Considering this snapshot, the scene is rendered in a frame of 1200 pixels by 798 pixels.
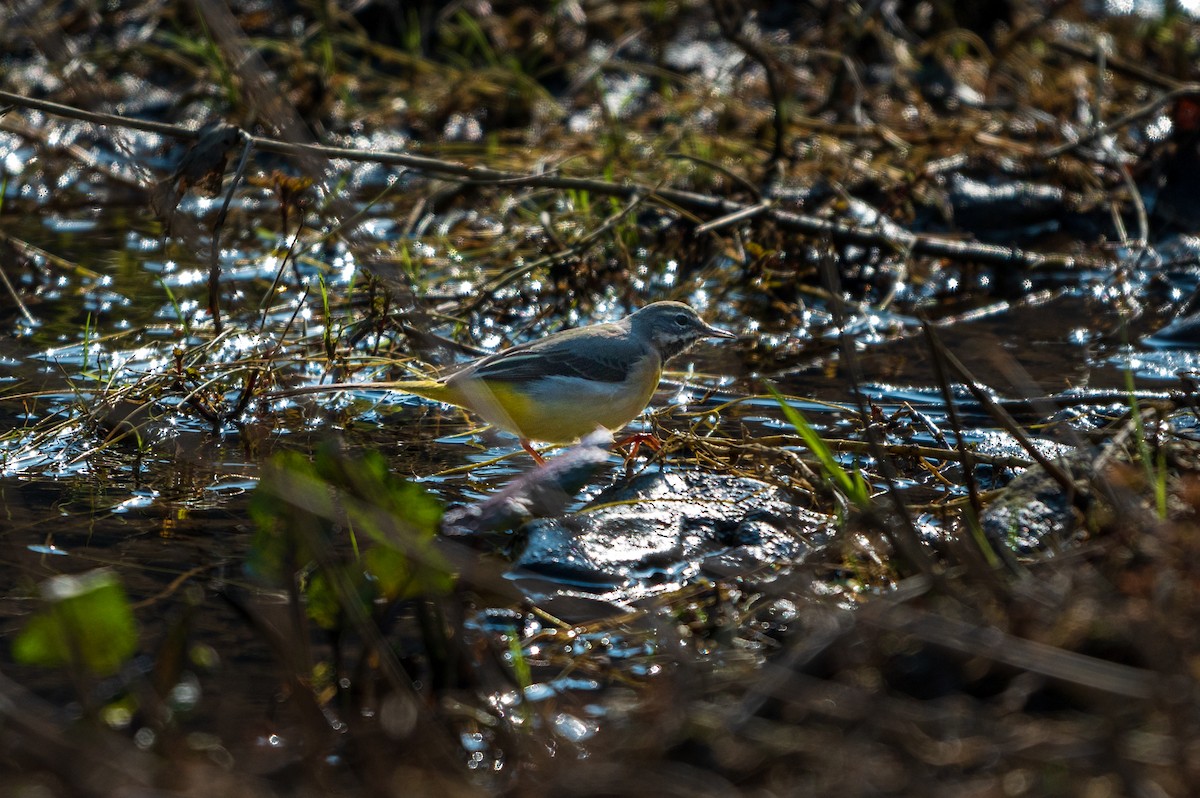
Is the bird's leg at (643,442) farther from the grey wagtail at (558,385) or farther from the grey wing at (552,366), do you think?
the grey wing at (552,366)

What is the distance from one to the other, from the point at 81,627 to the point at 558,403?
303cm

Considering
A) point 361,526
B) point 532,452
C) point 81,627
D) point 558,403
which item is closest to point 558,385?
point 558,403

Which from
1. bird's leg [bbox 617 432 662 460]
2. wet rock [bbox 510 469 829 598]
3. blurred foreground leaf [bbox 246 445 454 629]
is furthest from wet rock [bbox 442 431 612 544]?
bird's leg [bbox 617 432 662 460]

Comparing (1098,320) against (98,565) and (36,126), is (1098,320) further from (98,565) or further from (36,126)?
(36,126)

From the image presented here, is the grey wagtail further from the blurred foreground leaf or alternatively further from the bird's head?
the blurred foreground leaf

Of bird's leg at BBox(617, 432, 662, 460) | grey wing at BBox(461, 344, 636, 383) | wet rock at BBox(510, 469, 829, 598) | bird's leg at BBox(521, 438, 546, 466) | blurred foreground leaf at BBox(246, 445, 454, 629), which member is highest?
blurred foreground leaf at BBox(246, 445, 454, 629)

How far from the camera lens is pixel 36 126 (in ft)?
36.1

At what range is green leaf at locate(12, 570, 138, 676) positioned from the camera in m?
3.01

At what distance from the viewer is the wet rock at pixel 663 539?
4770 mm

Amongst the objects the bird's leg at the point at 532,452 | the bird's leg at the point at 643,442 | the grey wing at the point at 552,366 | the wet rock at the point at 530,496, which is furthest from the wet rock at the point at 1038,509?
the bird's leg at the point at 532,452

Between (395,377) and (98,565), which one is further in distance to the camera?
(395,377)

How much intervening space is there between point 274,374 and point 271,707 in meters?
2.98

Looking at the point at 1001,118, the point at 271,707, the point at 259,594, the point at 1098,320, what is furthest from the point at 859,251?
the point at 271,707

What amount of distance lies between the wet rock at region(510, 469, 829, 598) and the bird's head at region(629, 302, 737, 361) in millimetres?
1409
